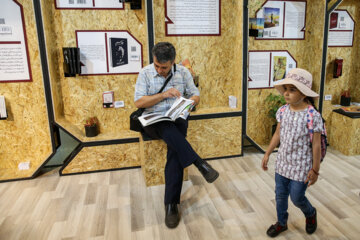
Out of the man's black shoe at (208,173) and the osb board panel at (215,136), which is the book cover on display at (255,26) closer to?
the osb board panel at (215,136)

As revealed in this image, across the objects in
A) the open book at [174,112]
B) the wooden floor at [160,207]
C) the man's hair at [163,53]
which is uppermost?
the man's hair at [163,53]

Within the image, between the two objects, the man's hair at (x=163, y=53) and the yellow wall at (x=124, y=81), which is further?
the yellow wall at (x=124, y=81)

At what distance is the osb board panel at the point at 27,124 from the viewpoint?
3.22 metres

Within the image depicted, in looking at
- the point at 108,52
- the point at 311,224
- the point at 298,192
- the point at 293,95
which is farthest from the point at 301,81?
the point at 108,52

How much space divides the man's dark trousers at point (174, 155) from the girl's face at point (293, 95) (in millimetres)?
886

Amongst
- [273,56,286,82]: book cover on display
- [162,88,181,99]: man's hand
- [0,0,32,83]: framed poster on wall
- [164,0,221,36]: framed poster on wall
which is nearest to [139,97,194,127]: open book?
[162,88,181,99]: man's hand

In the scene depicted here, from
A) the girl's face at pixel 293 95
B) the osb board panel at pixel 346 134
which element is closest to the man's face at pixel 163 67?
the girl's face at pixel 293 95

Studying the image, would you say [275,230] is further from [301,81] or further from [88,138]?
[88,138]

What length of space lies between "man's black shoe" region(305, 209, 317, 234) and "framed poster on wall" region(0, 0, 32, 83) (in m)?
3.16

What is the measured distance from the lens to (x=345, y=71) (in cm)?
411

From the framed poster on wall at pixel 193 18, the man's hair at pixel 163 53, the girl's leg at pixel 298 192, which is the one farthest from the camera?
the framed poster on wall at pixel 193 18

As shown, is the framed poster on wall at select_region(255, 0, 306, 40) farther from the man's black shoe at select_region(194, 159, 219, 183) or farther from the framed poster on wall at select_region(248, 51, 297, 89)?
the man's black shoe at select_region(194, 159, 219, 183)

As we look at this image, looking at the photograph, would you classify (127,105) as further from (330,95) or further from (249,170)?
(330,95)

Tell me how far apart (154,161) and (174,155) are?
0.51 metres
